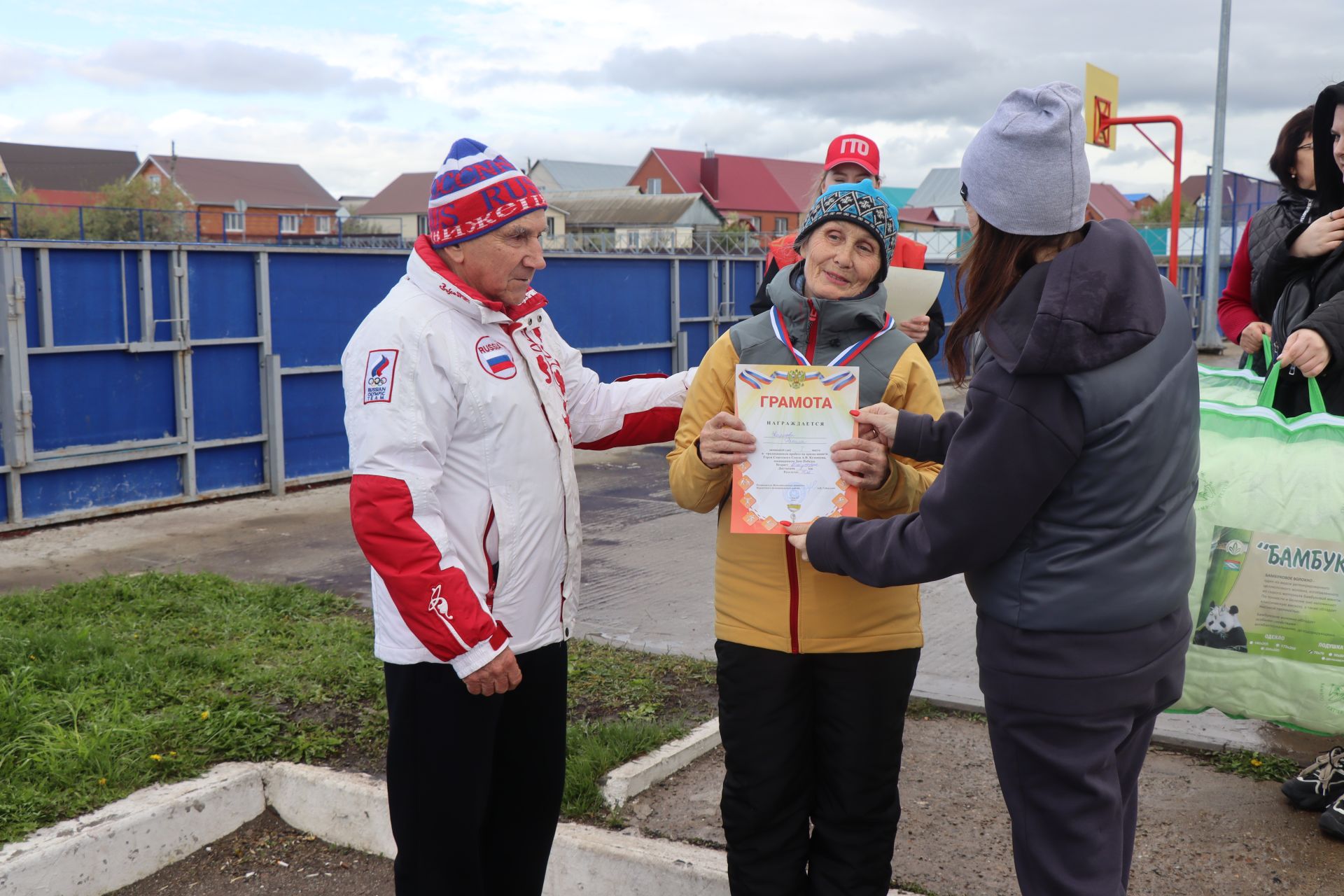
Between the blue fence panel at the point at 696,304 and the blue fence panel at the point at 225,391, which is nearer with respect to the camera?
the blue fence panel at the point at 225,391

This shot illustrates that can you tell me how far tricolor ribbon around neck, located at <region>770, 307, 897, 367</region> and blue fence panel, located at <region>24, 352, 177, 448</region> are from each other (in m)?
7.44

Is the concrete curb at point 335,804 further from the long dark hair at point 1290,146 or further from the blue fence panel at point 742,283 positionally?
the blue fence panel at point 742,283

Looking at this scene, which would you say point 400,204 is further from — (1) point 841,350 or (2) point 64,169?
(1) point 841,350

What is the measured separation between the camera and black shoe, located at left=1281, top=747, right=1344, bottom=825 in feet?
12.1

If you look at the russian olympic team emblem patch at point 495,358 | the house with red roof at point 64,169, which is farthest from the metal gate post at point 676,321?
the house with red roof at point 64,169

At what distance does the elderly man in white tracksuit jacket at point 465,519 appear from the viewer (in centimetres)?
254

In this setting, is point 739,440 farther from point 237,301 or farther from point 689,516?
point 237,301

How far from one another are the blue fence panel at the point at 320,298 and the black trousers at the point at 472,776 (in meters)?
7.77

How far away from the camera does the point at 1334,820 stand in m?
3.52

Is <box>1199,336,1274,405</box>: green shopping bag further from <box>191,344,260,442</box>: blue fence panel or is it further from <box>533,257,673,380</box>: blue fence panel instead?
<box>533,257,673,380</box>: blue fence panel

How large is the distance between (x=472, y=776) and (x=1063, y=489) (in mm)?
1508

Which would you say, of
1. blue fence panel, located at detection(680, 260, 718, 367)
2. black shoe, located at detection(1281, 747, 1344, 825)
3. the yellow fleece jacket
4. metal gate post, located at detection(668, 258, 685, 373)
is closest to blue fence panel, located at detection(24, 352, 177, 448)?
metal gate post, located at detection(668, 258, 685, 373)

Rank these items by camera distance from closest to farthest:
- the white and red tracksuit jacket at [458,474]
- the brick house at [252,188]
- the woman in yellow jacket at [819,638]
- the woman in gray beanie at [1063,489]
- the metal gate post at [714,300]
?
the woman in gray beanie at [1063,489] < the white and red tracksuit jacket at [458,474] < the woman in yellow jacket at [819,638] < the metal gate post at [714,300] < the brick house at [252,188]

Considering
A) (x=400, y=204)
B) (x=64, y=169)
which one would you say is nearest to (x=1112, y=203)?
(x=400, y=204)
